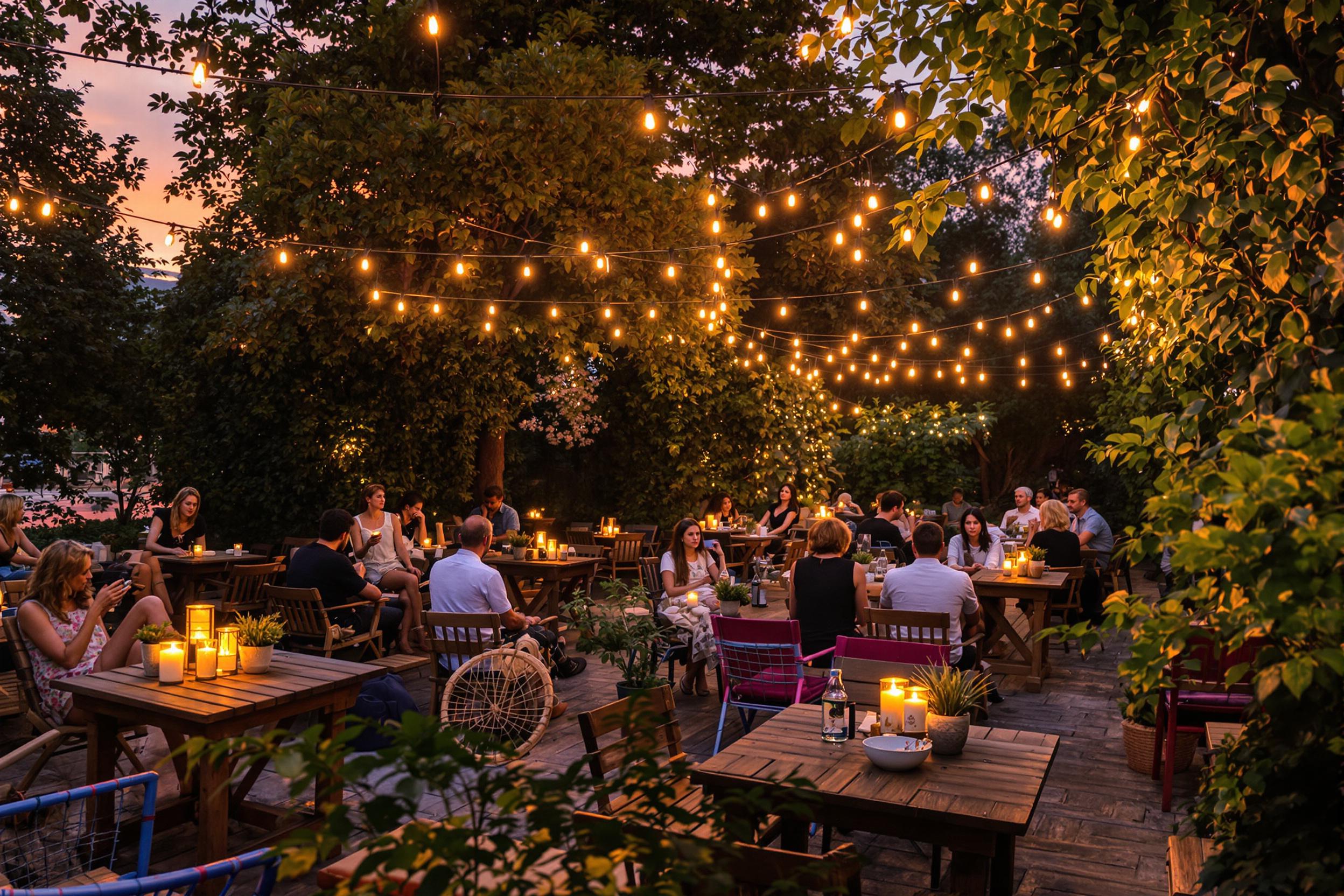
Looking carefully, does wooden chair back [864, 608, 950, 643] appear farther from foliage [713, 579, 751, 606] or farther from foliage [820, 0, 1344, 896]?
foliage [820, 0, 1344, 896]

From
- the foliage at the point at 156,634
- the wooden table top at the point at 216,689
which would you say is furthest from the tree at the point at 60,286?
the wooden table top at the point at 216,689

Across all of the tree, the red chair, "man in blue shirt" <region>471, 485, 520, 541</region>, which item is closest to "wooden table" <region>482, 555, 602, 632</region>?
"man in blue shirt" <region>471, 485, 520, 541</region>

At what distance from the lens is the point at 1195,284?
7.91 ft

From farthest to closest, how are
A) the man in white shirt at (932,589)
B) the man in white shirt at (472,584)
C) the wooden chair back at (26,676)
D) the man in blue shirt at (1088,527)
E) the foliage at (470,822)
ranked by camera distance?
the man in blue shirt at (1088,527), the man in white shirt at (472,584), the man in white shirt at (932,589), the wooden chair back at (26,676), the foliage at (470,822)

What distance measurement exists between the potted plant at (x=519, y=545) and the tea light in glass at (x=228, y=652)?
16.2ft

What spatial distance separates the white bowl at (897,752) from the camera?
2885mm

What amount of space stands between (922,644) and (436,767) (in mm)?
2947

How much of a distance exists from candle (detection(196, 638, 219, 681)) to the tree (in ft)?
29.0

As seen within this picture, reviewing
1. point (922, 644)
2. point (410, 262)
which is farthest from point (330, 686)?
point (410, 262)

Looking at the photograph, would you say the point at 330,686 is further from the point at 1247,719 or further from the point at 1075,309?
the point at 1075,309

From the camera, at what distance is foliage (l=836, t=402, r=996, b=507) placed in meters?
16.7

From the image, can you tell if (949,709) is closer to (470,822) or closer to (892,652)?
(892,652)

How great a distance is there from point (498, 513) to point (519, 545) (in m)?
1.43

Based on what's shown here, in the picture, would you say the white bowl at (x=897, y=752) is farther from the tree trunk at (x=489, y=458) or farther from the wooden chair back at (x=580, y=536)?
the tree trunk at (x=489, y=458)
